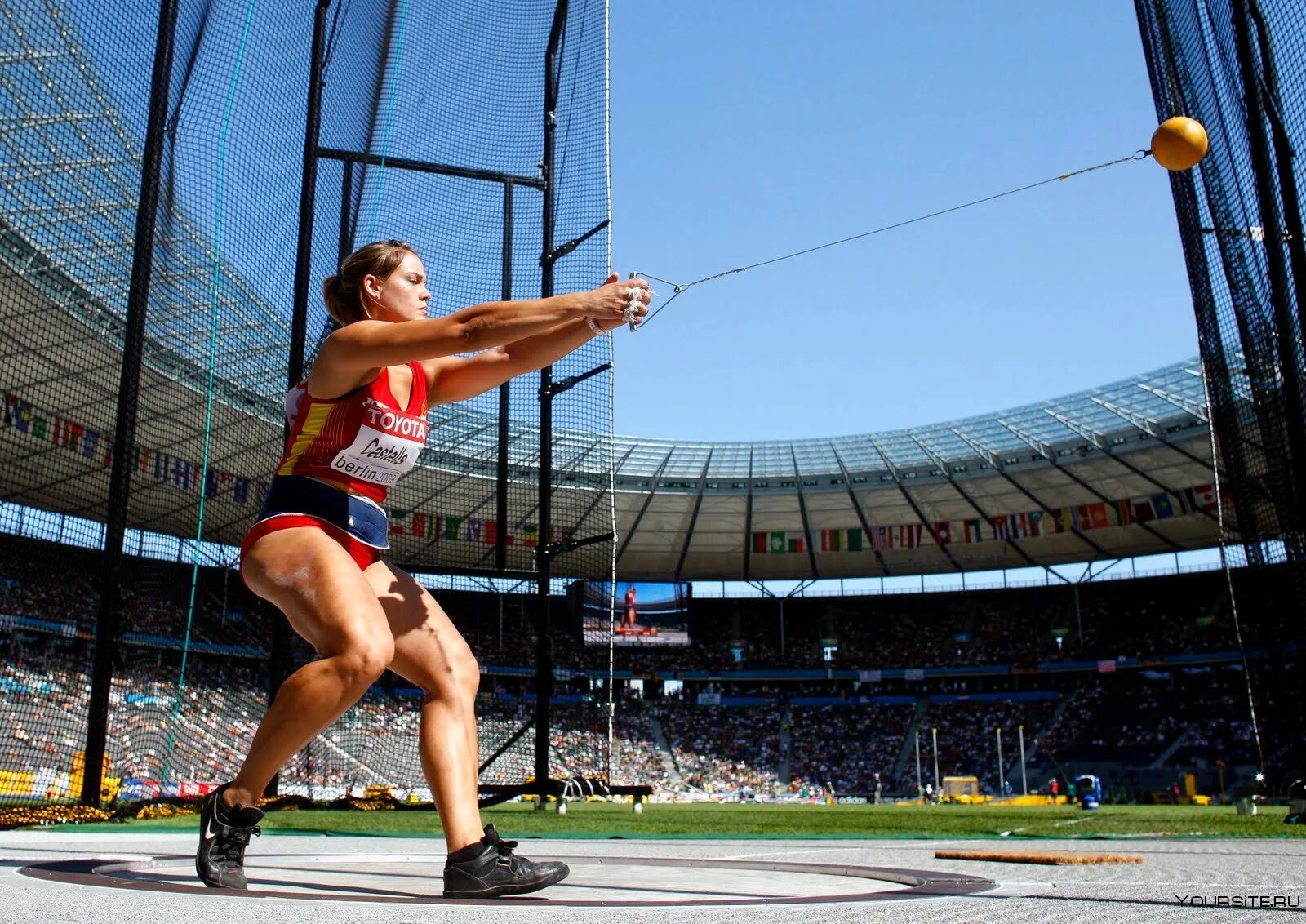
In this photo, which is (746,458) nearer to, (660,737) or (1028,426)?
(1028,426)

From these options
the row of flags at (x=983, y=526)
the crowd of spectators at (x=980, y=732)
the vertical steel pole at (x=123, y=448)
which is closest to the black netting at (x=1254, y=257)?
the vertical steel pole at (x=123, y=448)

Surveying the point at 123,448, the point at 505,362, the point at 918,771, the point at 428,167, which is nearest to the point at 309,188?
the point at 428,167

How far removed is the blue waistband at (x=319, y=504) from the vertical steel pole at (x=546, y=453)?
20.7ft

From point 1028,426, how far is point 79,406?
27083mm

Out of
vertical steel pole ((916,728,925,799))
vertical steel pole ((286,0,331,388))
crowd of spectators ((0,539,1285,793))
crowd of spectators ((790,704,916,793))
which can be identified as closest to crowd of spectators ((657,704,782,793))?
crowd of spectators ((0,539,1285,793))

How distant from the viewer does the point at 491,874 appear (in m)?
2.68

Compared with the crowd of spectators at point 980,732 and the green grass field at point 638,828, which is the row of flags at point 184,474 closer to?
the green grass field at point 638,828

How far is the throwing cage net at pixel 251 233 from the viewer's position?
7.73 m

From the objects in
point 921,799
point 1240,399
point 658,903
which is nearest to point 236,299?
point 658,903

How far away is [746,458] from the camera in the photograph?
121ft

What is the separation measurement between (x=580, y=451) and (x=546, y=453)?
3376 millimetres

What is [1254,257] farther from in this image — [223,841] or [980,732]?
[980,732]

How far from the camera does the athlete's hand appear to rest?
277 cm

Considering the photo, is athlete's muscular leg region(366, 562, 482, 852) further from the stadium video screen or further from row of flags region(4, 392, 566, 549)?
the stadium video screen
